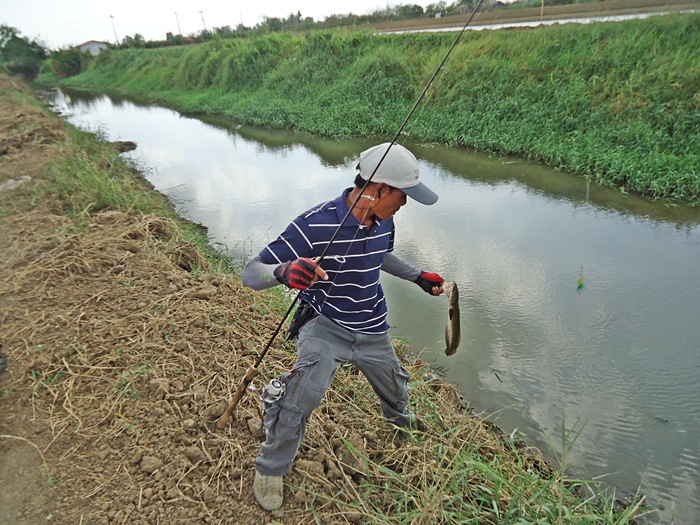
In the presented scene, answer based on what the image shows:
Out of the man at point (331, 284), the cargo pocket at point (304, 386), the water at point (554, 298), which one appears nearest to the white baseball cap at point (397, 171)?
the man at point (331, 284)

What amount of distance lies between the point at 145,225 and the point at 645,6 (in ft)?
48.8

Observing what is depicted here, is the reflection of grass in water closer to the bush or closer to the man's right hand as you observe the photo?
the man's right hand

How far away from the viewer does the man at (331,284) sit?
1669mm

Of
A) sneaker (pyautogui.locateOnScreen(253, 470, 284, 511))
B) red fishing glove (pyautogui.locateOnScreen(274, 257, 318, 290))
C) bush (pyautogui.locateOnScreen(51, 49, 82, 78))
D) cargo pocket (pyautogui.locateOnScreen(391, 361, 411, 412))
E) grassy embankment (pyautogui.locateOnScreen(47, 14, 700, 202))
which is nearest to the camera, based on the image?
red fishing glove (pyautogui.locateOnScreen(274, 257, 318, 290))

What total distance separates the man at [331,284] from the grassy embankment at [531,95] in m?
6.33

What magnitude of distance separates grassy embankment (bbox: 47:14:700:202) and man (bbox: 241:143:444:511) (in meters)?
6.33

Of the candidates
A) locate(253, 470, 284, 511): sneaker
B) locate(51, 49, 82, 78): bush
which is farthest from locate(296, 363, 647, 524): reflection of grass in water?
locate(51, 49, 82, 78): bush

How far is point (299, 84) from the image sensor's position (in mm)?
15297

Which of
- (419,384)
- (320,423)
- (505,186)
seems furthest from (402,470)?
(505,186)

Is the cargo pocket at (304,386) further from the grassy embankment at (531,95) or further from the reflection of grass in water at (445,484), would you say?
the grassy embankment at (531,95)

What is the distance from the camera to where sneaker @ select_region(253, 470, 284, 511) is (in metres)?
1.83

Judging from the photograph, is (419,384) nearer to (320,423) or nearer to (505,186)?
(320,423)

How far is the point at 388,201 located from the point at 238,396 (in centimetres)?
A: 116

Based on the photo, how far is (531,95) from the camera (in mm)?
9375
